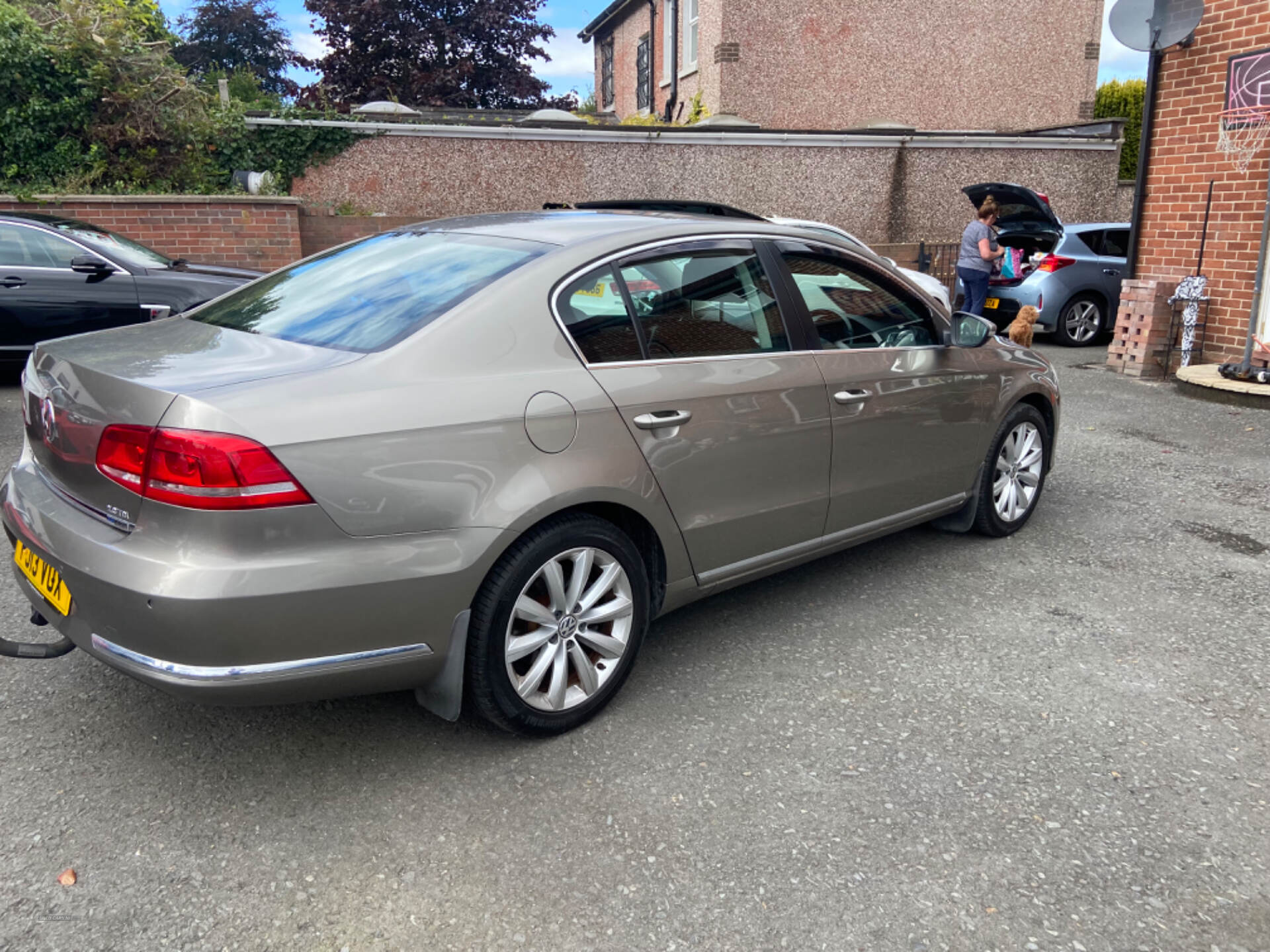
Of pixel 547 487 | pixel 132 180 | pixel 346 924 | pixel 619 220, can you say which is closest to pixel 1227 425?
pixel 619 220

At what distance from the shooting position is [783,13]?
63.7ft

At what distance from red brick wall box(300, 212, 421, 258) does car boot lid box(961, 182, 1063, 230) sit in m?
7.05

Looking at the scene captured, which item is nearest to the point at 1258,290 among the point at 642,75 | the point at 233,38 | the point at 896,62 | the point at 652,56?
the point at 896,62

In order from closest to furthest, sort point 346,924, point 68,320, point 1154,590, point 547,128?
point 346,924
point 1154,590
point 68,320
point 547,128

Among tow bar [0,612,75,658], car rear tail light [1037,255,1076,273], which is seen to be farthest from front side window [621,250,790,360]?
car rear tail light [1037,255,1076,273]

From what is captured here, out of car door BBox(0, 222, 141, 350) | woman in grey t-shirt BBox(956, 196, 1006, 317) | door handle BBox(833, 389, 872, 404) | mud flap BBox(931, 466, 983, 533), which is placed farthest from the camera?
woman in grey t-shirt BBox(956, 196, 1006, 317)

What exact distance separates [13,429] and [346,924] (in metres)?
5.94

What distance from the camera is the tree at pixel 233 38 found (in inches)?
2051

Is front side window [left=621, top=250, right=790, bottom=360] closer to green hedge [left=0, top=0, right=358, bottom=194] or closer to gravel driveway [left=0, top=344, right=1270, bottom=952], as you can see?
gravel driveway [left=0, top=344, right=1270, bottom=952]

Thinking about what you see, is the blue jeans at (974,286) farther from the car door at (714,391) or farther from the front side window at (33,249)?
the front side window at (33,249)

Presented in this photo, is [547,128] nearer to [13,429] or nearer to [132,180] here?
[132,180]

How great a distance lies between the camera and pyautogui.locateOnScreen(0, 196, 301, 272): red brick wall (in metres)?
11.4

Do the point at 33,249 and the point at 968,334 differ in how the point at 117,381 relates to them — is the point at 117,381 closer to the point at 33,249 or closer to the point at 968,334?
the point at 968,334

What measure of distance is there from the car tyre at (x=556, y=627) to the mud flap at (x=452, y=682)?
0.18 feet
